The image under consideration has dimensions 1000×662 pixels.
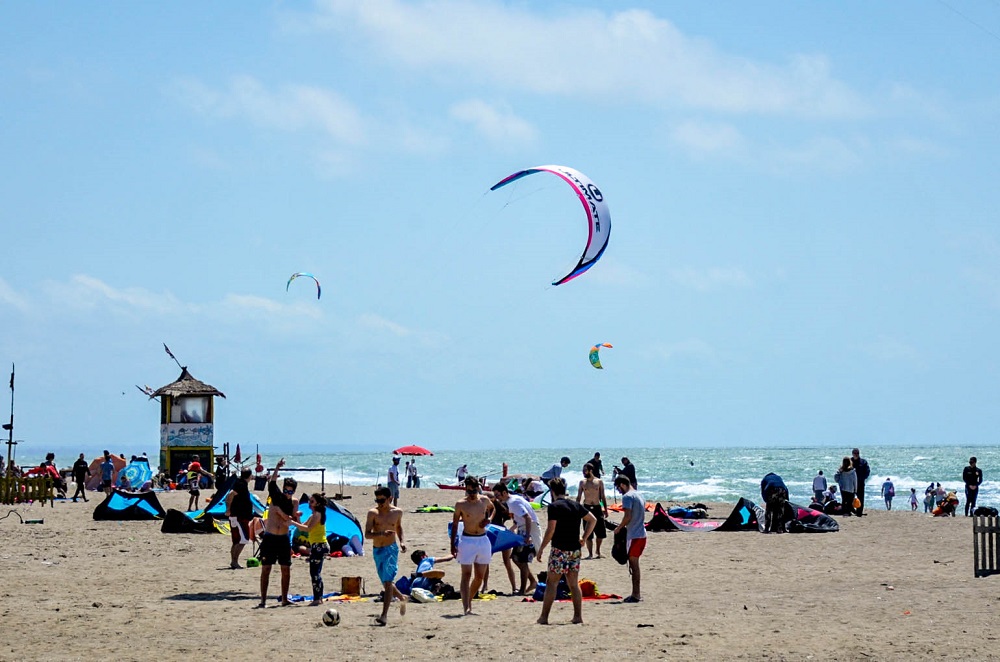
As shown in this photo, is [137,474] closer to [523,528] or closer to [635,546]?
[523,528]

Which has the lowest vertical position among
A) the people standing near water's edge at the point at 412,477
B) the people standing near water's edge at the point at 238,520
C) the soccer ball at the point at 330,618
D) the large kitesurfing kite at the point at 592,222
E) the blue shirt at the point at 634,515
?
the people standing near water's edge at the point at 412,477

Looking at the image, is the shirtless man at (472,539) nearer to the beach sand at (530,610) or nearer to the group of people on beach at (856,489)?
the beach sand at (530,610)

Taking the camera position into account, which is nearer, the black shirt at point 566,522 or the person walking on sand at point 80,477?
the black shirt at point 566,522

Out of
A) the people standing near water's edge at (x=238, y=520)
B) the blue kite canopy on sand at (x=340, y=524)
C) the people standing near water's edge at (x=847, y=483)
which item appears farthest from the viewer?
the people standing near water's edge at (x=847, y=483)

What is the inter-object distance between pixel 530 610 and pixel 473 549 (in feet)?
3.05

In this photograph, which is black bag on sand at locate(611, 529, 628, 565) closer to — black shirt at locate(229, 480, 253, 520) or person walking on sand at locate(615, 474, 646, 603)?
person walking on sand at locate(615, 474, 646, 603)

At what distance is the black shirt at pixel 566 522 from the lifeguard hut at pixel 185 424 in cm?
2438

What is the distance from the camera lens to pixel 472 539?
402 inches

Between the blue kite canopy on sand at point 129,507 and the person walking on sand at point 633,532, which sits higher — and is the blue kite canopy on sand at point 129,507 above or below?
below

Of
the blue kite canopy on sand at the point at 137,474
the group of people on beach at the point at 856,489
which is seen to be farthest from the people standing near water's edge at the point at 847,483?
the blue kite canopy on sand at the point at 137,474

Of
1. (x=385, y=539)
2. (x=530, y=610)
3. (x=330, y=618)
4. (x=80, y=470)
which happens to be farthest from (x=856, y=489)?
(x=80, y=470)

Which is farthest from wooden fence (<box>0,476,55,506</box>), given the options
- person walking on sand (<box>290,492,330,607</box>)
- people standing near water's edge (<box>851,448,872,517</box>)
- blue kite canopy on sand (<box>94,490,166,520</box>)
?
people standing near water's edge (<box>851,448,872,517</box>)

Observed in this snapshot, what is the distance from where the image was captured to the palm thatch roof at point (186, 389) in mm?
32125

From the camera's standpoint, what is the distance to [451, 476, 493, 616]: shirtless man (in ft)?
33.0
